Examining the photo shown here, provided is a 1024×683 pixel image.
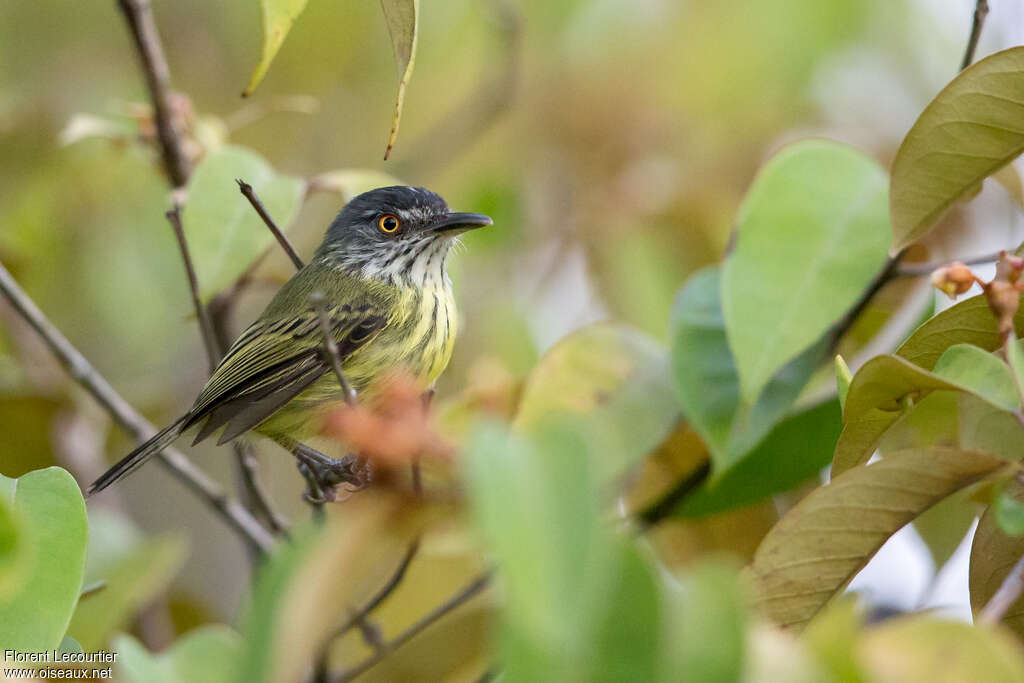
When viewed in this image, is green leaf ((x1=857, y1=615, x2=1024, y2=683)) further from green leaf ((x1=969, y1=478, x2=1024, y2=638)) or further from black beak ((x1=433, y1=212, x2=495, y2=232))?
black beak ((x1=433, y1=212, x2=495, y2=232))

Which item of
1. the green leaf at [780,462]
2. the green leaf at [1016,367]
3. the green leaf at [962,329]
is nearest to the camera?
the green leaf at [1016,367]

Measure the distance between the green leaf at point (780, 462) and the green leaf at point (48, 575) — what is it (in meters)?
2.07

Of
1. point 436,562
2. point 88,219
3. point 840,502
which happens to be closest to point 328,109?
point 88,219

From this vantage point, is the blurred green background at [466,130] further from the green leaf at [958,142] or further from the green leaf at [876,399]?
the green leaf at [876,399]

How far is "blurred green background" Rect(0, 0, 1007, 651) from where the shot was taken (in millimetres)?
5441

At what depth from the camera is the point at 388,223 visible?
472cm

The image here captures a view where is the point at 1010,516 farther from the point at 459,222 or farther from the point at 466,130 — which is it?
the point at 466,130

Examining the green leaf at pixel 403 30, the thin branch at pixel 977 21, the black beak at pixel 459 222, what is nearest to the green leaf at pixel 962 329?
the thin branch at pixel 977 21

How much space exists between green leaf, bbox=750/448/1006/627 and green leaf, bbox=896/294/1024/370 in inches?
19.0

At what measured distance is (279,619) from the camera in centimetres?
134

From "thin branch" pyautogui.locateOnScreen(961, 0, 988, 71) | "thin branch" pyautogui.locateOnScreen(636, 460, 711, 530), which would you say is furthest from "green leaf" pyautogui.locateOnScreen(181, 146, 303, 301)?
"thin branch" pyautogui.locateOnScreen(961, 0, 988, 71)

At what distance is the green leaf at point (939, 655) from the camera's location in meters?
1.33

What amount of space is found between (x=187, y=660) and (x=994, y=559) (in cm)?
171

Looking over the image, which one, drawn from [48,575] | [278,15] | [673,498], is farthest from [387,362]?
[48,575]
